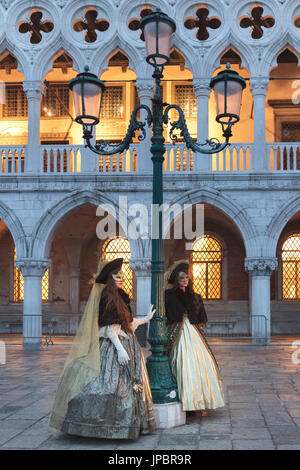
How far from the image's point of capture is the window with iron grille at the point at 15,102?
21.2 m

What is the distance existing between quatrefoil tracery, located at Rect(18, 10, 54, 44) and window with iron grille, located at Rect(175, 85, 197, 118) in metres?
4.98

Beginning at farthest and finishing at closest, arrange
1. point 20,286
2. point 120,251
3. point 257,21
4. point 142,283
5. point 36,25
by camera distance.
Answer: point 20,286
point 120,251
point 36,25
point 257,21
point 142,283

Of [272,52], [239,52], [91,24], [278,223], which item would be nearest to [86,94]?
[278,223]

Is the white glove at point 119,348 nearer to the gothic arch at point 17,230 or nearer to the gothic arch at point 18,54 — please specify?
the gothic arch at point 17,230

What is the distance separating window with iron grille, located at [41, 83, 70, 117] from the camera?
2127cm

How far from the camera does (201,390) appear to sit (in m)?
6.87

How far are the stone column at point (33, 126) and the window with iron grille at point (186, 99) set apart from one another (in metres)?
5.51

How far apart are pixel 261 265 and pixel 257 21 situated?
7.42 metres

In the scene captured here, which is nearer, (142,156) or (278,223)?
(278,223)

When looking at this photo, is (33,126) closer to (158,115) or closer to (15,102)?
(15,102)

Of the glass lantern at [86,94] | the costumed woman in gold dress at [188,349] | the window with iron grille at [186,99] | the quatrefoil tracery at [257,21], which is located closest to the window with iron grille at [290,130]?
the window with iron grille at [186,99]

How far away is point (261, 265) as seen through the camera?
16.5m

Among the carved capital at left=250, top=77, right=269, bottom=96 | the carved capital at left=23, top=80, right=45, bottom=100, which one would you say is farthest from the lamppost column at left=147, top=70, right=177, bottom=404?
the carved capital at left=23, top=80, right=45, bottom=100

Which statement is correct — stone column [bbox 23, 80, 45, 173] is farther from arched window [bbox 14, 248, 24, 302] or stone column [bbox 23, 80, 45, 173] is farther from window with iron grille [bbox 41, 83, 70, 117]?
arched window [bbox 14, 248, 24, 302]
